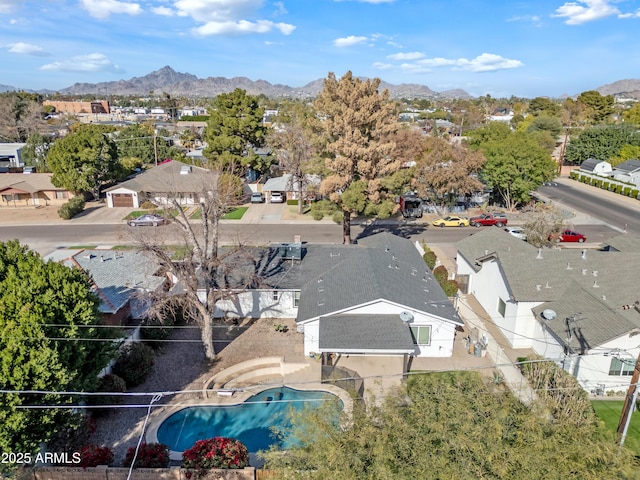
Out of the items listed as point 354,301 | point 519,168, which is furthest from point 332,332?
point 519,168

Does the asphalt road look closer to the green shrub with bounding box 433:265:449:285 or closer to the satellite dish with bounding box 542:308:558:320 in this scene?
the green shrub with bounding box 433:265:449:285

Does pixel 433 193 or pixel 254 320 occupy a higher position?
pixel 433 193

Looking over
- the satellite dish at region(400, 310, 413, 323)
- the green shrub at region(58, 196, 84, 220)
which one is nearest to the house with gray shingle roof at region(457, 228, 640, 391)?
the satellite dish at region(400, 310, 413, 323)

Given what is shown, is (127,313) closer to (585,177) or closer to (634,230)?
(634,230)

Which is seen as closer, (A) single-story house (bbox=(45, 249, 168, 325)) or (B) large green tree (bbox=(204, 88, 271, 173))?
(A) single-story house (bbox=(45, 249, 168, 325))

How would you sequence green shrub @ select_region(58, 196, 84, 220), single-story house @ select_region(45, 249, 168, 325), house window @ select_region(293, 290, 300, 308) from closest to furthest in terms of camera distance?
single-story house @ select_region(45, 249, 168, 325) → house window @ select_region(293, 290, 300, 308) → green shrub @ select_region(58, 196, 84, 220)

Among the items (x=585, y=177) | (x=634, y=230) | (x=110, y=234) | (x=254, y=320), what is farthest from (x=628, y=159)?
(x=110, y=234)

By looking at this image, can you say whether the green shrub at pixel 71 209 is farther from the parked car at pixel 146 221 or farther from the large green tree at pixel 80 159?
the parked car at pixel 146 221
